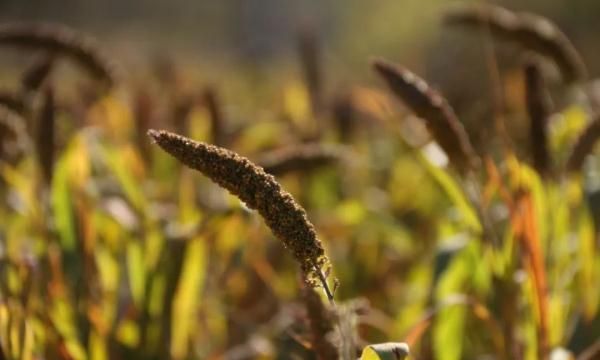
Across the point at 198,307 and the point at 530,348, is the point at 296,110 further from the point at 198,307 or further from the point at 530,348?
the point at 530,348

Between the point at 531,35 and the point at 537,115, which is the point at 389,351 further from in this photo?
the point at 531,35

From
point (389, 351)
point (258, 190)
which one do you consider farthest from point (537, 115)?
point (258, 190)

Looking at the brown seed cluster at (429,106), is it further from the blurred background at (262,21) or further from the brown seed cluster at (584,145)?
the blurred background at (262,21)

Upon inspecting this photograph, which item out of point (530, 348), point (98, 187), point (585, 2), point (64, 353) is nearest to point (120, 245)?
point (98, 187)

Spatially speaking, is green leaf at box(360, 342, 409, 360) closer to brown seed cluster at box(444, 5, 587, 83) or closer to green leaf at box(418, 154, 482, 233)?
green leaf at box(418, 154, 482, 233)

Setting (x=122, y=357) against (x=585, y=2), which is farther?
(x=585, y=2)

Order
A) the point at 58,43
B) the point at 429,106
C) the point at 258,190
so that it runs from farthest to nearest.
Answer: the point at 58,43 → the point at 429,106 → the point at 258,190
